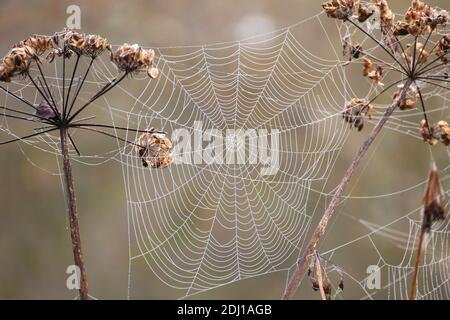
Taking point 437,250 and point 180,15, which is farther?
point 180,15

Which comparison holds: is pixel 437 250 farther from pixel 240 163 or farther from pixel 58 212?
pixel 58 212

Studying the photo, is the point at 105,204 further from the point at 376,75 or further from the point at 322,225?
the point at 322,225

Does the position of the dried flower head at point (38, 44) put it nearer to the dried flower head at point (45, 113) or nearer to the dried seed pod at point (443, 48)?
the dried flower head at point (45, 113)

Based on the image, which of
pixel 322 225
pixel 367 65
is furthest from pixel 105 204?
pixel 322 225

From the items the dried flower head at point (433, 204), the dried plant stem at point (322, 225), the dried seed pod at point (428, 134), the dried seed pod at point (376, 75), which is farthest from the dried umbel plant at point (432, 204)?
Answer: the dried seed pod at point (376, 75)

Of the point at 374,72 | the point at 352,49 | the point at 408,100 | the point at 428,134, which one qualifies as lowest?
the point at 428,134

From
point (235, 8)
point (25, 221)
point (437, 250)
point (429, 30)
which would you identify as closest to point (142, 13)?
point (235, 8)

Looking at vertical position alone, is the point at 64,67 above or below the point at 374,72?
below
